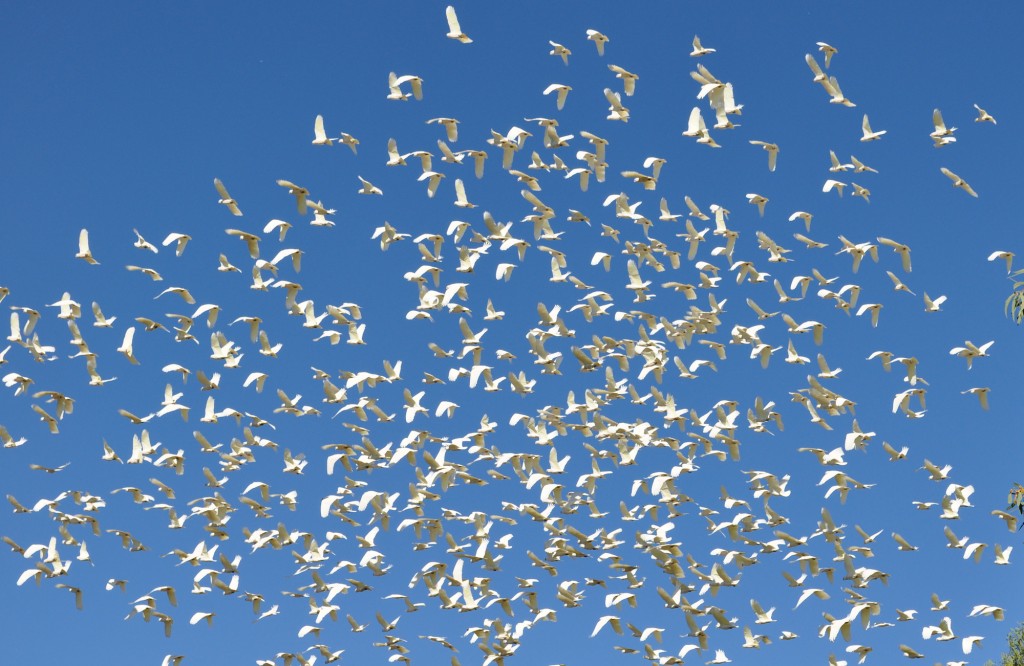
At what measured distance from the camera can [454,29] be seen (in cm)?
2688

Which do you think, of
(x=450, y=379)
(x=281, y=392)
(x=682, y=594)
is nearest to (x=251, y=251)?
(x=281, y=392)

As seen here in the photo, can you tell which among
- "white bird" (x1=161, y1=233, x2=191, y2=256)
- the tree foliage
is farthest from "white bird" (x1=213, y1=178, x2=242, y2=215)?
the tree foliage

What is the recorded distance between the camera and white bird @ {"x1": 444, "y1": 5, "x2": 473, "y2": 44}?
87.6 ft

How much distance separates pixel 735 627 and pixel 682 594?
1317mm

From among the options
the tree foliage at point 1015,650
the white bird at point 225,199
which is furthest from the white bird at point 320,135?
the tree foliage at point 1015,650

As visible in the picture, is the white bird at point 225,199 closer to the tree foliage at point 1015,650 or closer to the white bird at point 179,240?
the white bird at point 179,240

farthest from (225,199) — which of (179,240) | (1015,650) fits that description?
(1015,650)

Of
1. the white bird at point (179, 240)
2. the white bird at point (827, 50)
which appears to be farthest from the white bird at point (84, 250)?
the white bird at point (827, 50)

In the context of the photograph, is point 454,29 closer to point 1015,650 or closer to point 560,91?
point 560,91

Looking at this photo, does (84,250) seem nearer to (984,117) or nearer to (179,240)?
(179,240)

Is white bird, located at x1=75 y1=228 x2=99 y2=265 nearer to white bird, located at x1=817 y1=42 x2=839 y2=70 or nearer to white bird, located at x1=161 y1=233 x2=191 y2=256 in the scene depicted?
white bird, located at x1=161 y1=233 x2=191 y2=256

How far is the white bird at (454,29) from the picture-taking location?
26703mm

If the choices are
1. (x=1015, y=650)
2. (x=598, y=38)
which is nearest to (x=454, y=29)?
(x=598, y=38)

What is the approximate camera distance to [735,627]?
3162cm
